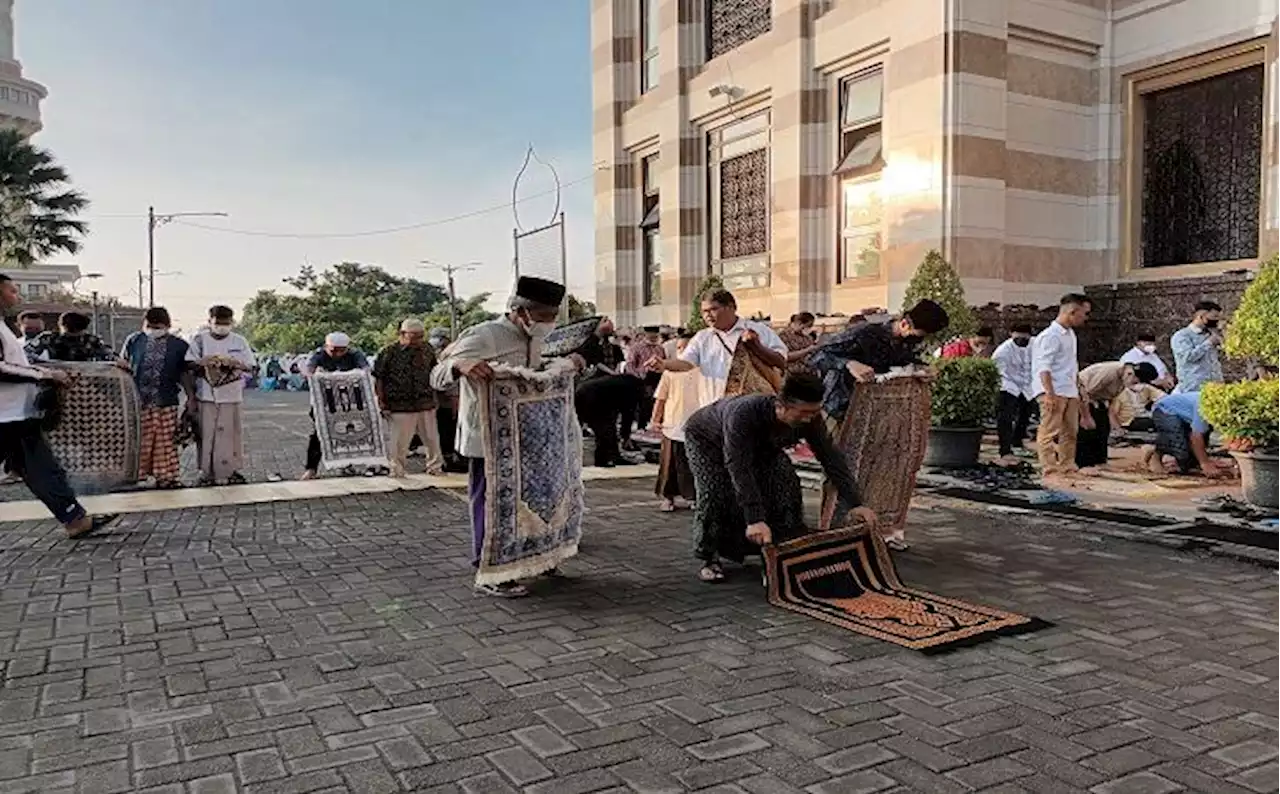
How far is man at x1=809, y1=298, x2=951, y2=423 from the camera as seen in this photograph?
591 cm

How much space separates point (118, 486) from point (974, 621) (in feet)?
25.7

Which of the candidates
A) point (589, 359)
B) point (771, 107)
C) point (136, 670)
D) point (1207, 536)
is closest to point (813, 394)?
point (136, 670)

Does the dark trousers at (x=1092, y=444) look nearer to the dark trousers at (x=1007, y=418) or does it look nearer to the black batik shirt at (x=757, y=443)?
the dark trousers at (x=1007, y=418)

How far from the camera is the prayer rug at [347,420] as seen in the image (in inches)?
400

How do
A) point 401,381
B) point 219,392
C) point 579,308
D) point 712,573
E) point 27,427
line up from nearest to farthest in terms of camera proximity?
point 712,573, point 27,427, point 219,392, point 401,381, point 579,308

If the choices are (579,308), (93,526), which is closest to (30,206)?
(579,308)

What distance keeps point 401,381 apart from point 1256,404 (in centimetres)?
741

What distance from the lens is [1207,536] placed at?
6.33 meters

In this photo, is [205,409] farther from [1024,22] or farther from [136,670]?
[1024,22]

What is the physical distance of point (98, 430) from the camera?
8.76 meters

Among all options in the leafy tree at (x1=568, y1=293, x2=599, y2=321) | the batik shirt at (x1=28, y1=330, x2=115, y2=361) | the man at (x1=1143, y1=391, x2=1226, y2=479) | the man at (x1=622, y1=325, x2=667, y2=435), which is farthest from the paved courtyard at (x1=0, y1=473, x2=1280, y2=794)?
the leafy tree at (x1=568, y1=293, x2=599, y2=321)

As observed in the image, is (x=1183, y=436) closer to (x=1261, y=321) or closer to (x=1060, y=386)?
(x=1060, y=386)

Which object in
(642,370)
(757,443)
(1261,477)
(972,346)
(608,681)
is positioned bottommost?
(608,681)

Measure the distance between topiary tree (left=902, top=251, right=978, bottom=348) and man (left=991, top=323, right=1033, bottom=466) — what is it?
1448 millimetres
